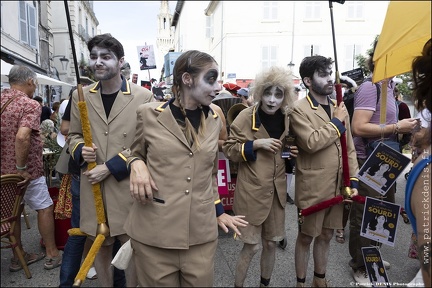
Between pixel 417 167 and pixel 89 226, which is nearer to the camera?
pixel 417 167

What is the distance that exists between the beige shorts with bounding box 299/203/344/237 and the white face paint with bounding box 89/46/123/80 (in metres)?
1.85

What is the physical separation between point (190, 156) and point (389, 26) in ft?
3.44

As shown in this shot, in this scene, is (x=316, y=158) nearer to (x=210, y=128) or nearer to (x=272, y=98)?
(x=272, y=98)

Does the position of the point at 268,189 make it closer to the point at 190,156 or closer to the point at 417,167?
the point at 190,156

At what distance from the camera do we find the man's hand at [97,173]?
204 centimetres

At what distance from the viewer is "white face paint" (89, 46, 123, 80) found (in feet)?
7.16

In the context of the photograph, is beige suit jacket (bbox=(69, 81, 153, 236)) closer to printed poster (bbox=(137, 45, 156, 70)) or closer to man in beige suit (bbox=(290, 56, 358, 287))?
man in beige suit (bbox=(290, 56, 358, 287))

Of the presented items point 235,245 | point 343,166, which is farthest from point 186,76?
point 235,245

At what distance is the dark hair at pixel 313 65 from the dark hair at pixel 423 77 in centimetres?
133

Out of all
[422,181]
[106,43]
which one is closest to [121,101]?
[106,43]

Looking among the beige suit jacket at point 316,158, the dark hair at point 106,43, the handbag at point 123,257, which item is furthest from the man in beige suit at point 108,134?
the beige suit jacket at point 316,158

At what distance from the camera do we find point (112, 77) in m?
2.24

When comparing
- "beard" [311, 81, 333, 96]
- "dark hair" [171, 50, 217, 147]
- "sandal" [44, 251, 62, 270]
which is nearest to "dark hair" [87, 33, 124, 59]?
"dark hair" [171, 50, 217, 147]

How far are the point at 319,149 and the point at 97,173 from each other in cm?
158
